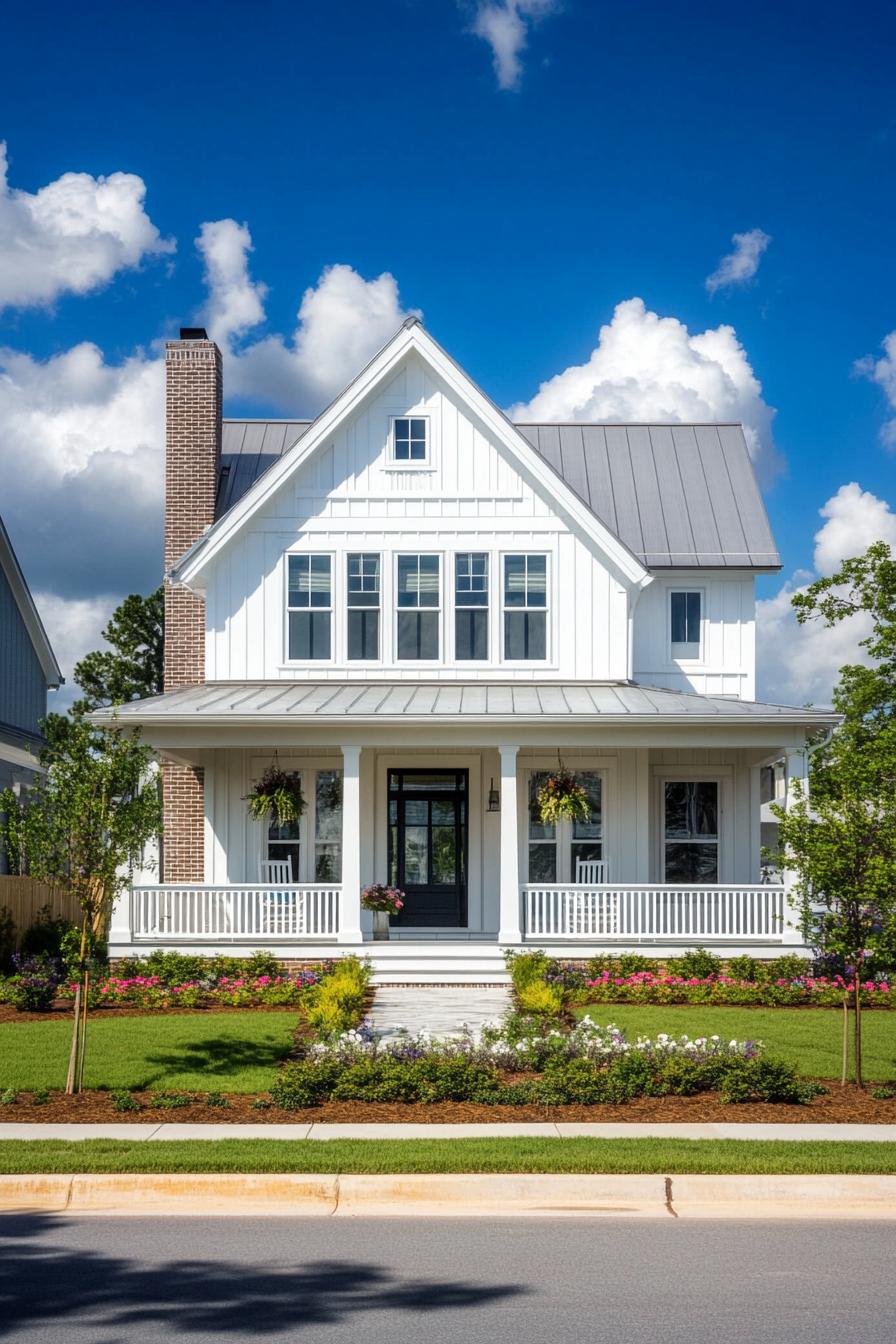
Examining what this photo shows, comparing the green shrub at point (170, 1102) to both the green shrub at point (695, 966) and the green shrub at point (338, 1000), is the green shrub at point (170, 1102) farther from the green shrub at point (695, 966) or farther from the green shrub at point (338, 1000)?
the green shrub at point (695, 966)

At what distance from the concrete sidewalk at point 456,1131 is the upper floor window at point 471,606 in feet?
38.9

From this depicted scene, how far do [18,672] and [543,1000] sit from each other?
1841 cm

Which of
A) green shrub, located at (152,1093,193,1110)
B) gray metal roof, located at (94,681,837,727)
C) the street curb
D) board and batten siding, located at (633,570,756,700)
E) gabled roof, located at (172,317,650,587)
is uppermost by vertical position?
gabled roof, located at (172,317,650,587)

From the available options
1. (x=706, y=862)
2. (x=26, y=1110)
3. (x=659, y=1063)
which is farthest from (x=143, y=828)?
(x=706, y=862)

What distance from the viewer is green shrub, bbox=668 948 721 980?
61.8 ft

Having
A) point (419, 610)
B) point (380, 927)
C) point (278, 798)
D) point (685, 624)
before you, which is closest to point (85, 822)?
point (278, 798)

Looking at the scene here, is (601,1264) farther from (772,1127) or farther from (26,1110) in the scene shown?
(26,1110)

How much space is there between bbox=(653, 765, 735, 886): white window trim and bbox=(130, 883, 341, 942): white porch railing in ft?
17.8

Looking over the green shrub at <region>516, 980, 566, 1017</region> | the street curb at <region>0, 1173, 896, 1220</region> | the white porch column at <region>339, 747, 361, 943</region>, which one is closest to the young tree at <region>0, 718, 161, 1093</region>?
the street curb at <region>0, 1173, 896, 1220</region>

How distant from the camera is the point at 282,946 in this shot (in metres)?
19.5

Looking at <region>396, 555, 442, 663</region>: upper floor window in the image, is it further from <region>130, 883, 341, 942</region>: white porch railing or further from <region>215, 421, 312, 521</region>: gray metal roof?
<region>215, 421, 312, 521</region>: gray metal roof

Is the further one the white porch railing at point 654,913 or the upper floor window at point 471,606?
the upper floor window at point 471,606

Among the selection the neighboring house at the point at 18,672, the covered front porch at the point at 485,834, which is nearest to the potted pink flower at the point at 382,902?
the covered front porch at the point at 485,834

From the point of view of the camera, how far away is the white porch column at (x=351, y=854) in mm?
19531
